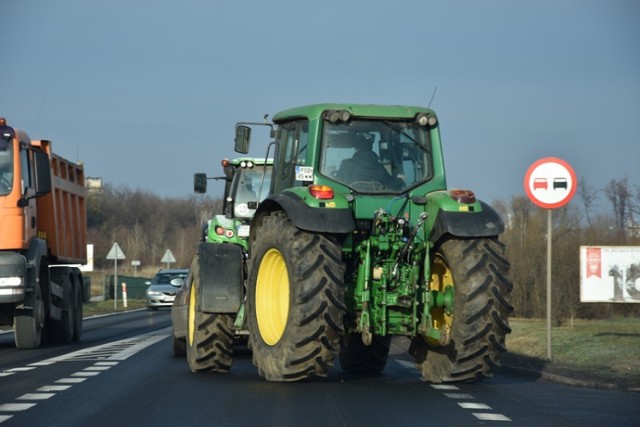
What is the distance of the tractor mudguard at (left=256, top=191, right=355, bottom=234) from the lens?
12133mm

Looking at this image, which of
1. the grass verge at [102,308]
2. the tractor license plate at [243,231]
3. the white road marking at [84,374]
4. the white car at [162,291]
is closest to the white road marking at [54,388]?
the white road marking at [84,374]

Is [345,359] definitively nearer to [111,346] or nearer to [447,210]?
[447,210]

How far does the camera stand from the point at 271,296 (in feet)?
43.6

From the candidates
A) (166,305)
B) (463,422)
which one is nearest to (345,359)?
(463,422)

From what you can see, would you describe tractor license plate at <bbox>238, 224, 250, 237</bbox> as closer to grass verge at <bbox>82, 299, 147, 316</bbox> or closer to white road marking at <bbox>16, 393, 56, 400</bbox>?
white road marking at <bbox>16, 393, 56, 400</bbox>

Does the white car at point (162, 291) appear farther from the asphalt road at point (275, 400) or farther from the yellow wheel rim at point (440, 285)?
the yellow wheel rim at point (440, 285)

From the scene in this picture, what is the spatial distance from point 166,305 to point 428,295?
36812 millimetres

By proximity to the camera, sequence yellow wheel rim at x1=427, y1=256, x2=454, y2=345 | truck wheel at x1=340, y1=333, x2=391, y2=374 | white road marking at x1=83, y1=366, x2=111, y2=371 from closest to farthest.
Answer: yellow wheel rim at x1=427, y1=256, x2=454, y2=345
truck wheel at x1=340, y1=333, x2=391, y2=374
white road marking at x1=83, y1=366, x2=111, y2=371

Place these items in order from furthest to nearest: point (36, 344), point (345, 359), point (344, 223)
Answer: point (36, 344), point (345, 359), point (344, 223)

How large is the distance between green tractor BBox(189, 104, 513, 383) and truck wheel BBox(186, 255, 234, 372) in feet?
0.88

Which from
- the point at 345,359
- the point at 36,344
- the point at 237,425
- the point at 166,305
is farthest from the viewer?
the point at 166,305

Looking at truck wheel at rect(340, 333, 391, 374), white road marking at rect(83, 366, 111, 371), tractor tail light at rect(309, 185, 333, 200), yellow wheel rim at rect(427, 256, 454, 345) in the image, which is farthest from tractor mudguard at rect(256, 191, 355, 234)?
white road marking at rect(83, 366, 111, 371)

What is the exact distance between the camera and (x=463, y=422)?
974 centimetres

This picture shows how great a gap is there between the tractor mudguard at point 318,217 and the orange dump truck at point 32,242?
902 centimetres
